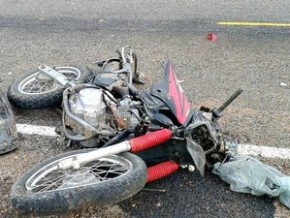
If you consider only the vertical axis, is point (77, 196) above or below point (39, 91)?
above

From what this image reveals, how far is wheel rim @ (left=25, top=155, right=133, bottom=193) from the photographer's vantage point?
317 cm

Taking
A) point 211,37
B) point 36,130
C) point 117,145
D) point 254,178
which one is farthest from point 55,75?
point 211,37

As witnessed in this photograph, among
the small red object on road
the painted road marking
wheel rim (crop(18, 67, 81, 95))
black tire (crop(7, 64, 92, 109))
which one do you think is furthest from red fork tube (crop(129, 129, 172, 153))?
the painted road marking

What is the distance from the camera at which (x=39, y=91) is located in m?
4.72

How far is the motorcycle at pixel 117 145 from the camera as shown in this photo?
291 centimetres

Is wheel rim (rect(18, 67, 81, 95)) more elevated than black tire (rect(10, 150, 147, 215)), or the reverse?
black tire (rect(10, 150, 147, 215))

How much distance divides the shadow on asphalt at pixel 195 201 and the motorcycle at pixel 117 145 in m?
0.19

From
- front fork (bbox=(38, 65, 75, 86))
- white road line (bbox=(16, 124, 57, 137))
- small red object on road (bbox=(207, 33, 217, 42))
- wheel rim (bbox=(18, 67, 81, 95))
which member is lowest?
white road line (bbox=(16, 124, 57, 137))

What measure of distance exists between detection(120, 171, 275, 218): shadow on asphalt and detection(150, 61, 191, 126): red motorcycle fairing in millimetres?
538

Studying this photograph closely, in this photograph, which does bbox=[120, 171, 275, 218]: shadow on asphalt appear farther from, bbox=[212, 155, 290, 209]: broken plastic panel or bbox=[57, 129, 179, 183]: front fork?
bbox=[57, 129, 179, 183]: front fork

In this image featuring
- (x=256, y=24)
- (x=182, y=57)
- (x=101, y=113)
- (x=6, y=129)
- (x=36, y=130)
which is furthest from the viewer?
(x=256, y=24)

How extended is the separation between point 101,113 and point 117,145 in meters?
0.54

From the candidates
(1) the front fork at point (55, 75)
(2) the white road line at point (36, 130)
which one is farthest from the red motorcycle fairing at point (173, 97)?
(2) the white road line at point (36, 130)

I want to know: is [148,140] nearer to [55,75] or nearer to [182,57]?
[55,75]
